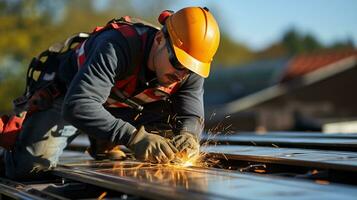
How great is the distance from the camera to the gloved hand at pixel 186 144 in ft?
13.5

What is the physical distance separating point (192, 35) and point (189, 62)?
171 mm

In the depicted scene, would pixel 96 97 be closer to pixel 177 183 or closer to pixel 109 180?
pixel 109 180

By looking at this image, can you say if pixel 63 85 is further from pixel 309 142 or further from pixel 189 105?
pixel 309 142

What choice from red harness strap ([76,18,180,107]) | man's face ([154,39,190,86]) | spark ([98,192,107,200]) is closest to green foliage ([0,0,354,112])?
red harness strap ([76,18,180,107])

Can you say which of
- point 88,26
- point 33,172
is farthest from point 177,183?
point 88,26

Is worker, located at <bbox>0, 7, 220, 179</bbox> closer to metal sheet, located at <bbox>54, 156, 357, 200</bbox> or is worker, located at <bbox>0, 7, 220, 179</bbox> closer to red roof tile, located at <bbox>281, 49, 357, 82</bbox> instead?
metal sheet, located at <bbox>54, 156, 357, 200</bbox>

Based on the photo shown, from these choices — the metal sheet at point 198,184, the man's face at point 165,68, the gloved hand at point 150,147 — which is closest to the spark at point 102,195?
the metal sheet at point 198,184

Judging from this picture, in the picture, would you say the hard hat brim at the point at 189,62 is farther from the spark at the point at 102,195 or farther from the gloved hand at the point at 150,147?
the spark at the point at 102,195

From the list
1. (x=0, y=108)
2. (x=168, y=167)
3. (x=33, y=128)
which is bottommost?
(x=168, y=167)

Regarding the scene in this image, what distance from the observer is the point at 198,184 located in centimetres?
299

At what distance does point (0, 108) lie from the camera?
88.9 feet

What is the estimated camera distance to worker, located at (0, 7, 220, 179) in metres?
3.89

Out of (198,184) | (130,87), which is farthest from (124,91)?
(198,184)

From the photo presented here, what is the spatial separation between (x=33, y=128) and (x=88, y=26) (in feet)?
107
